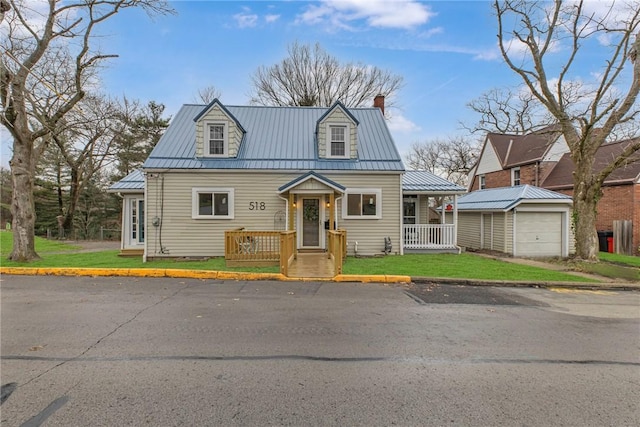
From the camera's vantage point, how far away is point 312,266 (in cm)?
1116

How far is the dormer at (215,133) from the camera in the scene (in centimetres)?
1412

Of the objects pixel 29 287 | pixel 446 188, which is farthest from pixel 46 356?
pixel 446 188

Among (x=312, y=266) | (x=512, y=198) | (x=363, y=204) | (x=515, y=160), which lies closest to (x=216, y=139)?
(x=363, y=204)

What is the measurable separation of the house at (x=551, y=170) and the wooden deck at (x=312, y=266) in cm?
1142

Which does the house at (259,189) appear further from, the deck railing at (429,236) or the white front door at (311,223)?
the deck railing at (429,236)

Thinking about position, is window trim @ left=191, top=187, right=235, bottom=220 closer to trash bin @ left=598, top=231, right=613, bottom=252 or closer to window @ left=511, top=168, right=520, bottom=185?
trash bin @ left=598, top=231, right=613, bottom=252

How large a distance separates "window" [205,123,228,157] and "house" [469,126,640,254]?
14.0 m

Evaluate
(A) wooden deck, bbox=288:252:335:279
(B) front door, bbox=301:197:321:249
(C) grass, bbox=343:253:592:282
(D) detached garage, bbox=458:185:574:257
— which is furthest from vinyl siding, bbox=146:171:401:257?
(D) detached garage, bbox=458:185:574:257

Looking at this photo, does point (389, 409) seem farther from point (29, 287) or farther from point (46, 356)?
point (29, 287)

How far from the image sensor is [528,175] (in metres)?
26.1

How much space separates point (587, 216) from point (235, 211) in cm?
1442

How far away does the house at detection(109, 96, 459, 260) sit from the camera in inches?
532

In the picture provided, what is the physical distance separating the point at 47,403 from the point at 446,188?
14.8 meters

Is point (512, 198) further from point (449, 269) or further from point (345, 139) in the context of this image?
point (345, 139)
